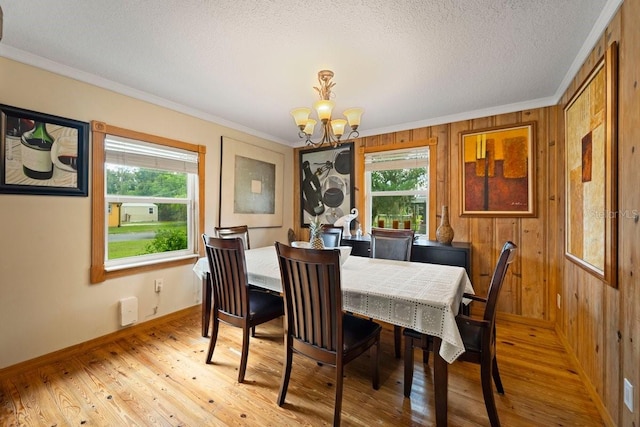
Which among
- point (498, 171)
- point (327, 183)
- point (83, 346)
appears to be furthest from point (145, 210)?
point (498, 171)

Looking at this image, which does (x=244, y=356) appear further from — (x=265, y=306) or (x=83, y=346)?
(x=83, y=346)

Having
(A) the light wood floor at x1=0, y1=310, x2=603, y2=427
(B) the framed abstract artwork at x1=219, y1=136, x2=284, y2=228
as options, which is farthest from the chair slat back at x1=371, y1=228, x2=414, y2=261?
(B) the framed abstract artwork at x1=219, y1=136, x2=284, y2=228

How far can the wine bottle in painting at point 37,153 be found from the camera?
2.10m

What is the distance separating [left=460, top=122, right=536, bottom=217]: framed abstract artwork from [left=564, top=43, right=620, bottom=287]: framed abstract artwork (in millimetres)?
479

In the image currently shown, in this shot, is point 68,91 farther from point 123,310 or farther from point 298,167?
point 298,167

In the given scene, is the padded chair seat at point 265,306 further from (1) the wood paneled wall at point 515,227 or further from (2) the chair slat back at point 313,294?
(1) the wood paneled wall at point 515,227

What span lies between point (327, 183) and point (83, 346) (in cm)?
330

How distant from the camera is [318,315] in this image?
1573 mm

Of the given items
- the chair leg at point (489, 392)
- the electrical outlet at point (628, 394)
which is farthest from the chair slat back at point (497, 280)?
the electrical outlet at point (628, 394)

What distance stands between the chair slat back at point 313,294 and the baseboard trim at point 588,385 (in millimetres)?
1558

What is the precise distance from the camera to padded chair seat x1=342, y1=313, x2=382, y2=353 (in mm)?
1635

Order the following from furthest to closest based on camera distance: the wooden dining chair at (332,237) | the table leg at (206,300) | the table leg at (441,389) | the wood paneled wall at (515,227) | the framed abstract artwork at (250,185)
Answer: the framed abstract artwork at (250,185) < the wooden dining chair at (332,237) < the wood paneled wall at (515,227) < the table leg at (206,300) < the table leg at (441,389)

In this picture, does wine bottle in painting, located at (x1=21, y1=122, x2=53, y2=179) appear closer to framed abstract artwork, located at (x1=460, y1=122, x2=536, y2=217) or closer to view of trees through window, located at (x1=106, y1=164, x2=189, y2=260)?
view of trees through window, located at (x1=106, y1=164, x2=189, y2=260)

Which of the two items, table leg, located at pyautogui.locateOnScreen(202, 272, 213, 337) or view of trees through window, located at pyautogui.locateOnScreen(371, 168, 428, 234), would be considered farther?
view of trees through window, located at pyautogui.locateOnScreen(371, 168, 428, 234)
